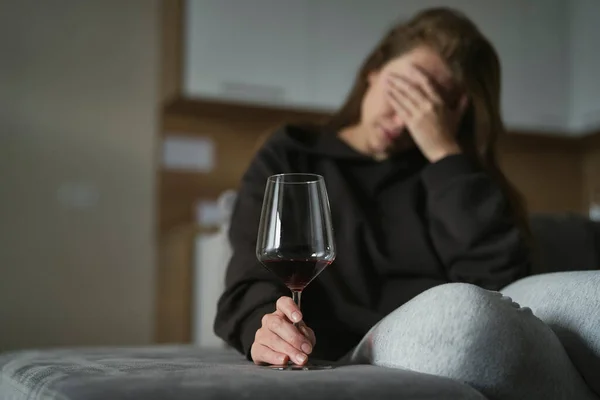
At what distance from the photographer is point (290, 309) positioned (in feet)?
2.82

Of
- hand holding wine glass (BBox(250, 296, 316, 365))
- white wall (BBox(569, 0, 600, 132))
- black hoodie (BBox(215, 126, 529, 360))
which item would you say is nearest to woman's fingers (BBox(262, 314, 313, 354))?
hand holding wine glass (BBox(250, 296, 316, 365))

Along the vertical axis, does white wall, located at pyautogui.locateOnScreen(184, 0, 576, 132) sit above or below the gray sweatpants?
above

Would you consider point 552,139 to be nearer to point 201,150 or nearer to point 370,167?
point 201,150

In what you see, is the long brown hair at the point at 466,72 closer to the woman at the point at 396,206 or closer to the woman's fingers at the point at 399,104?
the woman at the point at 396,206

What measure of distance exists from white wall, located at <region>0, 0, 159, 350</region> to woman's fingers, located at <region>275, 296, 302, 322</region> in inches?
89.4

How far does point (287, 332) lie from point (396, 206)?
0.57 metres

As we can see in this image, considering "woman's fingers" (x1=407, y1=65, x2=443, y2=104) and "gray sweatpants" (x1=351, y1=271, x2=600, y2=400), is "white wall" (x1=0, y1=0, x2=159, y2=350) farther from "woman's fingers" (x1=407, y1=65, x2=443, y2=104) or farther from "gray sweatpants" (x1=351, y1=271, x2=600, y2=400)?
"gray sweatpants" (x1=351, y1=271, x2=600, y2=400)

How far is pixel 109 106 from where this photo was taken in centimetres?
307

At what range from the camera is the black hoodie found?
1.19m

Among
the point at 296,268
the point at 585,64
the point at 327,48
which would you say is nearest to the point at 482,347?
the point at 296,268

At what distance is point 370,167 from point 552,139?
2390 millimetres

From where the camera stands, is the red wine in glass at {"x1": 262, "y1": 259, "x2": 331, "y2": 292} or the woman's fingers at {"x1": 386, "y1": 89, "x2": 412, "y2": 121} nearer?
the red wine in glass at {"x1": 262, "y1": 259, "x2": 331, "y2": 292}

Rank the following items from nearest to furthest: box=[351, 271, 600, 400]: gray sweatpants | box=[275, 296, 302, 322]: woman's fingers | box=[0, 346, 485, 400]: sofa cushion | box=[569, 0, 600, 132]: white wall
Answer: box=[0, 346, 485, 400]: sofa cushion < box=[351, 271, 600, 400]: gray sweatpants < box=[275, 296, 302, 322]: woman's fingers < box=[569, 0, 600, 132]: white wall

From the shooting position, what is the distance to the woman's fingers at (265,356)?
0.85 meters
